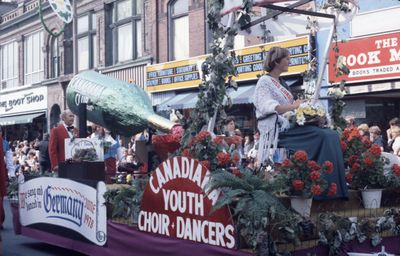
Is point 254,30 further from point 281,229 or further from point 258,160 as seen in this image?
point 281,229

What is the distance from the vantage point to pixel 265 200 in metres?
4.35

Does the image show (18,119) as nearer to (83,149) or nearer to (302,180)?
(83,149)

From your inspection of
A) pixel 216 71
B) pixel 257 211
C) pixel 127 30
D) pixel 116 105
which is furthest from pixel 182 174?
pixel 127 30

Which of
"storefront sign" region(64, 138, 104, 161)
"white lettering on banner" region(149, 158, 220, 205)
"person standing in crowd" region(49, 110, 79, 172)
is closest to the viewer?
"white lettering on banner" region(149, 158, 220, 205)

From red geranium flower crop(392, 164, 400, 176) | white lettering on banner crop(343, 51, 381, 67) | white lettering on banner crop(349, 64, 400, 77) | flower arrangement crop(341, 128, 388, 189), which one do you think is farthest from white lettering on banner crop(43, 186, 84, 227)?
white lettering on banner crop(349, 64, 400, 77)

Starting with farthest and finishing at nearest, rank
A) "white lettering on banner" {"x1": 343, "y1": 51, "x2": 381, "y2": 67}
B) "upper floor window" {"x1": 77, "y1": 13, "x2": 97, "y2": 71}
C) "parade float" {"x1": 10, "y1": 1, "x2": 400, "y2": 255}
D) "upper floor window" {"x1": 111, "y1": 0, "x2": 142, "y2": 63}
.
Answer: "upper floor window" {"x1": 77, "y1": 13, "x2": 97, "y2": 71} < "upper floor window" {"x1": 111, "y1": 0, "x2": 142, "y2": 63} < "white lettering on banner" {"x1": 343, "y1": 51, "x2": 381, "y2": 67} < "parade float" {"x1": 10, "y1": 1, "x2": 400, "y2": 255}

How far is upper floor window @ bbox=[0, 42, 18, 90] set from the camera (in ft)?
107

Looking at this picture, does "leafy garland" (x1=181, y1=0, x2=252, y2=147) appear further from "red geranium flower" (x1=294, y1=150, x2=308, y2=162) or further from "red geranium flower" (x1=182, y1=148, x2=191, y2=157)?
"red geranium flower" (x1=294, y1=150, x2=308, y2=162)

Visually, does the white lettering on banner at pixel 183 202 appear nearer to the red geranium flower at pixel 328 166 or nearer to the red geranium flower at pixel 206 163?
the red geranium flower at pixel 206 163

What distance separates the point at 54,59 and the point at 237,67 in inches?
543

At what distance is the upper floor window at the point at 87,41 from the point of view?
83.8 feet

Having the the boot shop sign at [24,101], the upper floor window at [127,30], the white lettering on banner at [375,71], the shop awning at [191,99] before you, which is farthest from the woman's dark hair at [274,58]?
the the boot shop sign at [24,101]

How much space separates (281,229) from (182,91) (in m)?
16.5

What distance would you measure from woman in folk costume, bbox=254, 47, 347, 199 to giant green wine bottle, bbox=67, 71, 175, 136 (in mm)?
2460
